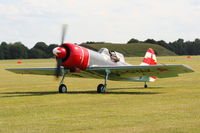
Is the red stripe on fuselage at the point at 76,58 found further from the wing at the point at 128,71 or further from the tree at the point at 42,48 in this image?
the tree at the point at 42,48

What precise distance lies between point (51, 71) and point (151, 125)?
12.4m

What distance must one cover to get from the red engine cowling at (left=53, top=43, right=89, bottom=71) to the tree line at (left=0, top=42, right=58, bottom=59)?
404 feet

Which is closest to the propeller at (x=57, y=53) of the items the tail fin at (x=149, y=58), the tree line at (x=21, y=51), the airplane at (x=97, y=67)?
the airplane at (x=97, y=67)

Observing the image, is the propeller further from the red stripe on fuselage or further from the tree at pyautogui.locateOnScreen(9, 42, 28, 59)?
the tree at pyautogui.locateOnScreen(9, 42, 28, 59)

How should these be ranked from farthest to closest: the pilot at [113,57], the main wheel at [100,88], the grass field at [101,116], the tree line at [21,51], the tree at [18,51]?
1. the tree at [18,51]
2. the tree line at [21,51]
3. the pilot at [113,57]
4. the main wheel at [100,88]
5. the grass field at [101,116]

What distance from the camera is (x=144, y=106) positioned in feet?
43.5

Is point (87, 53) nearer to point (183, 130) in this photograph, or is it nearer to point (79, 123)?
point (79, 123)

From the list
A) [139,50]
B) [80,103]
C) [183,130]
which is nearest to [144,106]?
[80,103]

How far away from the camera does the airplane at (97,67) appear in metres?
18.6

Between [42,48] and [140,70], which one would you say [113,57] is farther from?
[42,48]

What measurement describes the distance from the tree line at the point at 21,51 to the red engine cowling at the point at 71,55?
123291 millimetres

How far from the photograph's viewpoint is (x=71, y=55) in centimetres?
1855

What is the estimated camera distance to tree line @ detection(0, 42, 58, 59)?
469ft

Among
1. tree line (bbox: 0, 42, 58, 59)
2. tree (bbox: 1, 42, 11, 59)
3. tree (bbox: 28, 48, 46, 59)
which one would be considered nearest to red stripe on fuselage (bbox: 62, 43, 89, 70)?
tree line (bbox: 0, 42, 58, 59)
